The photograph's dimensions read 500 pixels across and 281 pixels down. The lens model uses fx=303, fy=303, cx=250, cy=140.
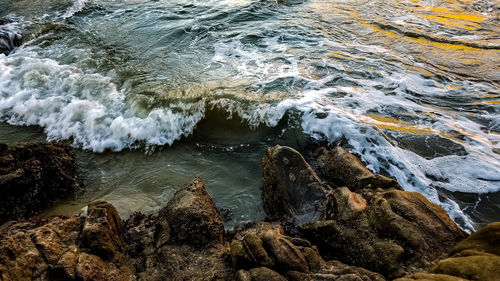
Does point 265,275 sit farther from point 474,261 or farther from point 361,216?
point 474,261

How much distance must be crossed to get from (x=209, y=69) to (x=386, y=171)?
713 cm

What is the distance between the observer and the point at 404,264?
13.0 feet

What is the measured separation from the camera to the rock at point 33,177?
5.73 m

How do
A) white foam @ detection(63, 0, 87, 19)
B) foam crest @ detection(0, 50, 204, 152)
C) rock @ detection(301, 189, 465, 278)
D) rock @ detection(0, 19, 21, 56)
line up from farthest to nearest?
white foam @ detection(63, 0, 87, 19) → rock @ detection(0, 19, 21, 56) → foam crest @ detection(0, 50, 204, 152) → rock @ detection(301, 189, 465, 278)

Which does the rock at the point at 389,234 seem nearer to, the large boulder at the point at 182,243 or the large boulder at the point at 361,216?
the large boulder at the point at 361,216

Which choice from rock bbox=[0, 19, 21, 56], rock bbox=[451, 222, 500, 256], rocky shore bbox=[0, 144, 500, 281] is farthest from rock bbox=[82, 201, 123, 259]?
rock bbox=[0, 19, 21, 56]

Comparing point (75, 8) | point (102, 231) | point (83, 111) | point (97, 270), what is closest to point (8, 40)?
point (75, 8)

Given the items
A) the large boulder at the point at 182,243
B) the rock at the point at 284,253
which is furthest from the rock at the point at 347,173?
the large boulder at the point at 182,243

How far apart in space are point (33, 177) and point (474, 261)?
7315 millimetres

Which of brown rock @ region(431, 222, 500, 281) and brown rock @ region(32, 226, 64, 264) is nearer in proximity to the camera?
brown rock @ region(431, 222, 500, 281)

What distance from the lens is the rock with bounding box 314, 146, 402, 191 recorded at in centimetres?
539

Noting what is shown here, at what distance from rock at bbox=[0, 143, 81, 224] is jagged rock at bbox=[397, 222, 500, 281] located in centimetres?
654

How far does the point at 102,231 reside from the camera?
4406mm

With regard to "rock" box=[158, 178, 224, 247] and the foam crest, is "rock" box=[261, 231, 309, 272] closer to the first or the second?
"rock" box=[158, 178, 224, 247]
